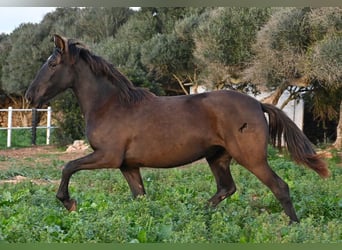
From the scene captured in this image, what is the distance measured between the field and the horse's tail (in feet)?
1.41

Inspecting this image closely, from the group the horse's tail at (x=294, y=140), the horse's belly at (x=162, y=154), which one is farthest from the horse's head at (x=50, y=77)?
the horse's tail at (x=294, y=140)

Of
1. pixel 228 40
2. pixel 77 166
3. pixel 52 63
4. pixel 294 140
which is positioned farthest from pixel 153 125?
pixel 228 40

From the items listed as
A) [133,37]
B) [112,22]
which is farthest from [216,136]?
[112,22]

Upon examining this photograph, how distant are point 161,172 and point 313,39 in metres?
5.70

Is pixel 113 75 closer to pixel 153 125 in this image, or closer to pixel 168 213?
pixel 153 125

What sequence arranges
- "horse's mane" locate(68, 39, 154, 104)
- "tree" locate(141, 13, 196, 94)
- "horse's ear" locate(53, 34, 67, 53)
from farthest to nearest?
"tree" locate(141, 13, 196, 94) < "horse's mane" locate(68, 39, 154, 104) < "horse's ear" locate(53, 34, 67, 53)

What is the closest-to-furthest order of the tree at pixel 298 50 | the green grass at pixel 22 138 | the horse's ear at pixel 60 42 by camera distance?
1. the horse's ear at pixel 60 42
2. the tree at pixel 298 50
3. the green grass at pixel 22 138

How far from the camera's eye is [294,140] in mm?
4625

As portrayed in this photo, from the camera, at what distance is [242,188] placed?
21.4ft

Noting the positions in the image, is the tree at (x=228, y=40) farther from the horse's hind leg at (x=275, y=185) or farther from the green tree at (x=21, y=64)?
the horse's hind leg at (x=275, y=185)

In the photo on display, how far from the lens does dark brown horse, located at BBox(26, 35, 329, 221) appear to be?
4.36 m

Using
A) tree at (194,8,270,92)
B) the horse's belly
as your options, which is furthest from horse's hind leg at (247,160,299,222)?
tree at (194,8,270,92)

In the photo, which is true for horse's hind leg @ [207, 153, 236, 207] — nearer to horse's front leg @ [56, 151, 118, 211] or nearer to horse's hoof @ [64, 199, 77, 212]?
horse's front leg @ [56, 151, 118, 211]

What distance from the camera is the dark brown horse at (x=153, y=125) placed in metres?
4.36
